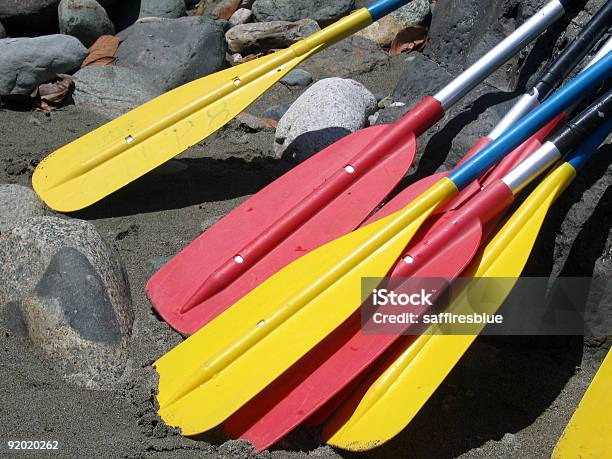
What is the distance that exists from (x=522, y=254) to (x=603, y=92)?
30.6 inches

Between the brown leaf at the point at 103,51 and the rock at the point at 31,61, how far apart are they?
25 cm

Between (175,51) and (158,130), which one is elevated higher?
(158,130)

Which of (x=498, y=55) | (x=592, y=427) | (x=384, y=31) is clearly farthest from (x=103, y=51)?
(x=592, y=427)

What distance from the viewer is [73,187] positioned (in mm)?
3668

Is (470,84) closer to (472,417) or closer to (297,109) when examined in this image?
(297,109)

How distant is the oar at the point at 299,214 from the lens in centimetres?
312

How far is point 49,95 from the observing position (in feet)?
14.9

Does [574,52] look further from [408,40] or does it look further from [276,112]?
[408,40]

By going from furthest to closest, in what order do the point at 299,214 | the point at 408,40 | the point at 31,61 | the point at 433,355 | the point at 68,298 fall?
the point at 408,40
the point at 31,61
the point at 299,214
the point at 68,298
the point at 433,355

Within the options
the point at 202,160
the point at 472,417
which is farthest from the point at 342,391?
the point at 202,160

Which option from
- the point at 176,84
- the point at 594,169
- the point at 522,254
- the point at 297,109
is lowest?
the point at 176,84

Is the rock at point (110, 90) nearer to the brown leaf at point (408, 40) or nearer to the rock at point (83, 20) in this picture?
the rock at point (83, 20)

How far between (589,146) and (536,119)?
0.20 metres

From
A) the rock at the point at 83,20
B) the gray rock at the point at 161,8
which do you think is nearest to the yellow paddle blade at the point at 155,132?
the rock at the point at 83,20
